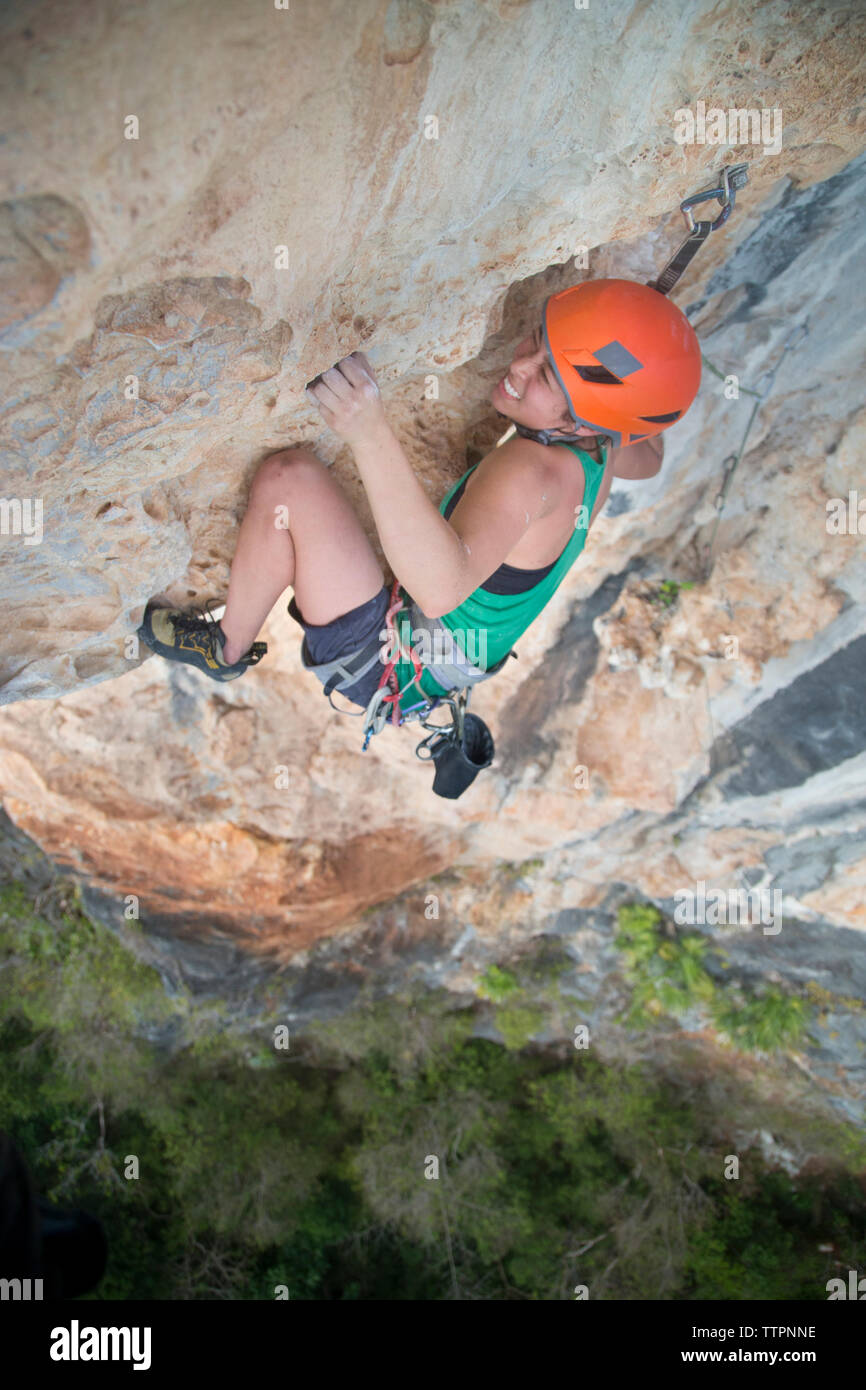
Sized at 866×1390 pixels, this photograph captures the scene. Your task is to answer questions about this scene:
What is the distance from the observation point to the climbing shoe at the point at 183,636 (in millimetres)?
2746

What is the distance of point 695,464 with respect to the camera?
3322 mm

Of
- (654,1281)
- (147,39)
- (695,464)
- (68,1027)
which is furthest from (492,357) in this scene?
(654,1281)

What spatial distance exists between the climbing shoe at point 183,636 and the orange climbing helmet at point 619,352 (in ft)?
4.85

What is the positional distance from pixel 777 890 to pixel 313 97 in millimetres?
4243

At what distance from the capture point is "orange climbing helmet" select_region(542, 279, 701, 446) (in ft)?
6.97

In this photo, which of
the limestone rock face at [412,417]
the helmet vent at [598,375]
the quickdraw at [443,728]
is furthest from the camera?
the quickdraw at [443,728]

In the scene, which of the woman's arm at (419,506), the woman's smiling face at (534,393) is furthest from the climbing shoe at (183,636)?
the woman's smiling face at (534,393)

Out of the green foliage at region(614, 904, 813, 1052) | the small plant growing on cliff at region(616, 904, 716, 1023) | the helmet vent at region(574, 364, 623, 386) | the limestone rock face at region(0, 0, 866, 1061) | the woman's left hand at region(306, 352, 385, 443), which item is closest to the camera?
the limestone rock face at region(0, 0, 866, 1061)

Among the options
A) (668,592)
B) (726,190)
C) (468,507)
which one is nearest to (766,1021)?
(668,592)

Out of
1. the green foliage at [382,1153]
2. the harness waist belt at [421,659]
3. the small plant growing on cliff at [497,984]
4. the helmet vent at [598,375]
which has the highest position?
the helmet vent at [598,375]

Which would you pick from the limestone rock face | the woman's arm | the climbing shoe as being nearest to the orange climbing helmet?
the limestone rock face

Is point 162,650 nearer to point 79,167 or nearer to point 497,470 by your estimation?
point 497,470

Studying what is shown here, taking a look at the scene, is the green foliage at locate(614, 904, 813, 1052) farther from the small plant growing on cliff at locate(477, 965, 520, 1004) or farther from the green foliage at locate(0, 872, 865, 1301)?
the small plant growing on cliff at locate(477, 965, 520, 1004)

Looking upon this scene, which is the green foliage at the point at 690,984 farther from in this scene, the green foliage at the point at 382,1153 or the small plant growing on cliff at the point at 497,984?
the small plant growing on cliff at the point at 497,984
